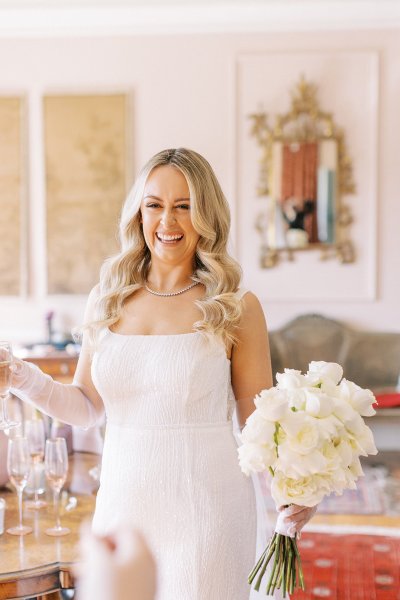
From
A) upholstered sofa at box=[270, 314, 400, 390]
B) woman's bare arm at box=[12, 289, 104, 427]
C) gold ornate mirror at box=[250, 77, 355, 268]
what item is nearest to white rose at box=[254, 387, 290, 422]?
woman's bare arm at box=[12, 289, 104, 427]

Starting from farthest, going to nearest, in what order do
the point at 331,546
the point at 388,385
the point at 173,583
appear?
the point at 388,385, the point at 331,546, the point at 173,583

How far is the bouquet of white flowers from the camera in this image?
1.47 m

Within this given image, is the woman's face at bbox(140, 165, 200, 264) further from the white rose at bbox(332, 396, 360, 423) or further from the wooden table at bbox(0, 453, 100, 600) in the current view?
the wooden table at bbox(0, 453, 100, 600)

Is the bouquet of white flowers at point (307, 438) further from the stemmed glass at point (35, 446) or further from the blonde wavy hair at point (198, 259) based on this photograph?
the stemmed glass at point (35, 446)

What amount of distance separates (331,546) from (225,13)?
413 cm

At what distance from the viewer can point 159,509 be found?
72.0 inches

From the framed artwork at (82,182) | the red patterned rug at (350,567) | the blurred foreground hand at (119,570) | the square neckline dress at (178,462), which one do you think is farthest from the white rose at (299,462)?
the framed artwork at (82,182)

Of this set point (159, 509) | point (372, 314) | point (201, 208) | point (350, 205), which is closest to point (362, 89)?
point (350, 205)

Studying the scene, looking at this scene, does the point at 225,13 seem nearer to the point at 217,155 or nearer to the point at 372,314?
the point at 217,155

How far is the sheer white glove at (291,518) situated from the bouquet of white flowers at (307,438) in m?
0.04

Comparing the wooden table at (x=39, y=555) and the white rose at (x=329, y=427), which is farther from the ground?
the white rose at (x=329, y=427)

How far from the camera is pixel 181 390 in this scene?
186 cm

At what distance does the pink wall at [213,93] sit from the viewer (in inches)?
232

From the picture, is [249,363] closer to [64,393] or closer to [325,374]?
[325,374]
